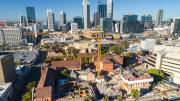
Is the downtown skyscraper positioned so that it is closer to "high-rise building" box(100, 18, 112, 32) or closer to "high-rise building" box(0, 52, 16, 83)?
"high-rise building" box(100, 18, 112, 32)

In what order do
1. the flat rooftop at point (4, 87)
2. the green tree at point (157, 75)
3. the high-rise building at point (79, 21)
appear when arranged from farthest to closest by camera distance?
the high-rise building at point (79, 21) → the green tree at point (157, 75) → the flat rooftop at point (4, 87)

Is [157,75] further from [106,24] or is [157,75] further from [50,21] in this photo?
[50,21]

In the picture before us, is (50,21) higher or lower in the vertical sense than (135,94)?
higher

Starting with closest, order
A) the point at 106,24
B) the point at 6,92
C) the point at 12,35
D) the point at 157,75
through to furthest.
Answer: the point at 6,92 → the point at 157,75 → the point at 12,35 → the point at 106,24

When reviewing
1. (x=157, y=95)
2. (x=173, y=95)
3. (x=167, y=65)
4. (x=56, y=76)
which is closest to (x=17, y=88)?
(x=56, y=76)

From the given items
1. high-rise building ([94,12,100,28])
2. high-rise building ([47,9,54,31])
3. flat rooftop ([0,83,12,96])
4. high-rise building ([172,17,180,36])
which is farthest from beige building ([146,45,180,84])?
high-rise building ([47,9,54,31])

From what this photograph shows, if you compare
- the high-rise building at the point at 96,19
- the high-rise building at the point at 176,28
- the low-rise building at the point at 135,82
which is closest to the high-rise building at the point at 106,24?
the high-rise building at the point at 96,19

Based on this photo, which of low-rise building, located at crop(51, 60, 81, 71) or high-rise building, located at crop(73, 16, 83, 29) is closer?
low-rise building, located at crop(51, 60, 81, 71)

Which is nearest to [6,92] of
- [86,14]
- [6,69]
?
[6,69]

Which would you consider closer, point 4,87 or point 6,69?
point 4,87

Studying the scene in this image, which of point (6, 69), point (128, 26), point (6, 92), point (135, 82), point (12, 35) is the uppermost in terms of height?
point (128, 26)

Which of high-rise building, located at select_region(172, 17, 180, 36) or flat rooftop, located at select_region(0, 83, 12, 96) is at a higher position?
high-rise building, located at select_region(172, 17, 180, 36)

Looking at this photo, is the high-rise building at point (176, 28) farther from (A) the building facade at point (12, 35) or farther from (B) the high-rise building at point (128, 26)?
(A) the building facade at point (12, 35)

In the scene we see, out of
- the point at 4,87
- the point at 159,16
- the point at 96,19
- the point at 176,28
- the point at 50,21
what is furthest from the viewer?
the point at 159,16
